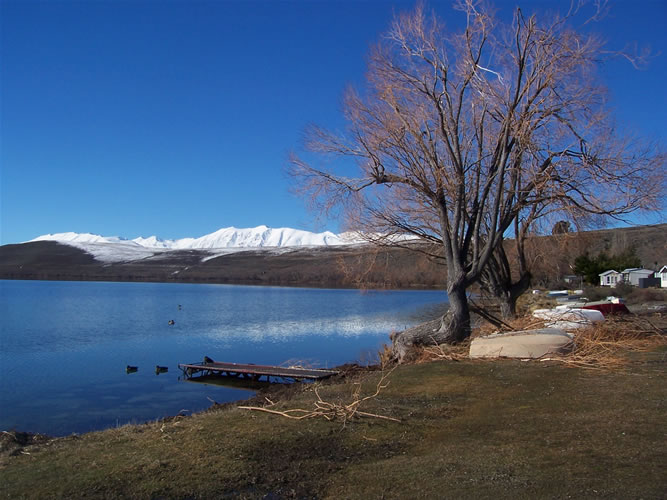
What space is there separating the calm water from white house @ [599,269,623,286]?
1145 inches

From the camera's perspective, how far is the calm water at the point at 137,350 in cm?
1780

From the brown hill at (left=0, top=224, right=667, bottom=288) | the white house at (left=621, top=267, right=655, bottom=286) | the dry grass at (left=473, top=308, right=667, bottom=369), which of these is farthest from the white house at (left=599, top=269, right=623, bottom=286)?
the dry grass at (left=473, top=308, right=667, bottom=369)

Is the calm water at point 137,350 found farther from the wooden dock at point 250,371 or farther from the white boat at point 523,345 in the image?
the white boat at point 523,345

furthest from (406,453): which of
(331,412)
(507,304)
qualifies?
(507,304)

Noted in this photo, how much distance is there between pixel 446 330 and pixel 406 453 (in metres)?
8.74

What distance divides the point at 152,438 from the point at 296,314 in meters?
41.5

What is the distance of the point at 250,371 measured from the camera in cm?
2317

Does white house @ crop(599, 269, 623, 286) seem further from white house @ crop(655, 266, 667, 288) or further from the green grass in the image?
the green grass

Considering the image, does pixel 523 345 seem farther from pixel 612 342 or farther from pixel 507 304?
pixel 507 304

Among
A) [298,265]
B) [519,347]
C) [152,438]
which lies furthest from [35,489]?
[298,265]

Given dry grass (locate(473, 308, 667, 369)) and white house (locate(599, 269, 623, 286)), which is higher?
white house (locate(599, 269, 623, 286))

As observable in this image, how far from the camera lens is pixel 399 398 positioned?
10.0 metres

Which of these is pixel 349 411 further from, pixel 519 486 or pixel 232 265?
Answer: pixel 232 265

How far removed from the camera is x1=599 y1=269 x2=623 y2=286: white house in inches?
2514
